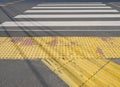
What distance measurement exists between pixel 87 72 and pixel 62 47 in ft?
4.87

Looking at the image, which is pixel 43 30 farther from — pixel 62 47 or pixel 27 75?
pixel 27 75

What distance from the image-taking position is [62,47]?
226 inches

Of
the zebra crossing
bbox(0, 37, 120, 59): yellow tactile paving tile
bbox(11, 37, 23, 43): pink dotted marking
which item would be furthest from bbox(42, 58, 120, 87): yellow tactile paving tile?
the zebra crossing

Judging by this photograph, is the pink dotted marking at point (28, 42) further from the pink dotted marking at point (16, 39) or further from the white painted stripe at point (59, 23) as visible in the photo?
the white painted stripe at point (59, 23)

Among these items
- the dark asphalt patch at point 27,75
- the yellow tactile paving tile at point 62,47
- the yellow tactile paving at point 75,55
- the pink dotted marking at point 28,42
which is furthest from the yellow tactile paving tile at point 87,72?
the pink dotted marking at point 28,42

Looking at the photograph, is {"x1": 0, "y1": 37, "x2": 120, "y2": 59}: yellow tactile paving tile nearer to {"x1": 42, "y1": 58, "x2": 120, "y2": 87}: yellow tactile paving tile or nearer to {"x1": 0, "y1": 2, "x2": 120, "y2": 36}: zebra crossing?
{"x1": 42, "y1": 58, "x2": 120, "y2": 87}: yellow tactile paving tile

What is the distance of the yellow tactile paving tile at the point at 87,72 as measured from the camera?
399cm

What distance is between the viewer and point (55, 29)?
24.8 ft

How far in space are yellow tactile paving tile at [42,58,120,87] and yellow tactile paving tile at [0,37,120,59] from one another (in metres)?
0.34

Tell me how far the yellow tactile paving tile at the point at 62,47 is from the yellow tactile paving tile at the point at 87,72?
34 cm

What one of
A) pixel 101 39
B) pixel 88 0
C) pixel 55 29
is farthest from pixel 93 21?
pixel 88 0

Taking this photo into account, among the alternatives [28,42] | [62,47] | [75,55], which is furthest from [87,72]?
[28,42]

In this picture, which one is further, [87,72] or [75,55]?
[75,55]

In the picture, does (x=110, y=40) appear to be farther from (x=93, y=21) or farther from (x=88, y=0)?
(x=88, y=0)
